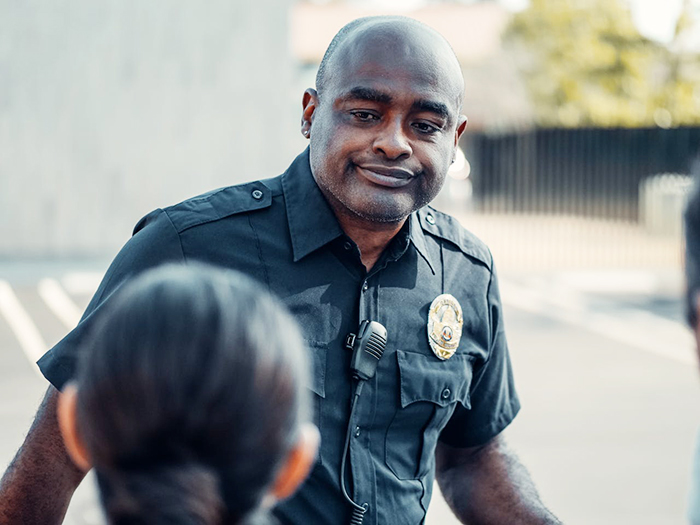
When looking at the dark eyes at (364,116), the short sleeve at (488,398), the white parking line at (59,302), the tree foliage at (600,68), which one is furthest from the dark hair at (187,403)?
the tree foliage at (600,68)

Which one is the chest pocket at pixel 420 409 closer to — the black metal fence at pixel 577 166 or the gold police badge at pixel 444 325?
the gold police badge at pixel 444 325

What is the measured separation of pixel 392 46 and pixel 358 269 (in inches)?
18.2

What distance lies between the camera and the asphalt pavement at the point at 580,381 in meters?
5.44

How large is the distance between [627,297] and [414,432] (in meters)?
11.1

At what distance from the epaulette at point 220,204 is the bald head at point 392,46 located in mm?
249

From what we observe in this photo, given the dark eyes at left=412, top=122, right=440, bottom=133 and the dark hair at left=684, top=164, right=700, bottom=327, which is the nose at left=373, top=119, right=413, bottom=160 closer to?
the dark eyes at left=412, top=122, right=440, bottom=133

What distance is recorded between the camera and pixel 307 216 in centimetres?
213

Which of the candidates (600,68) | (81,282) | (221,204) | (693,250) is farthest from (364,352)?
(600,68)

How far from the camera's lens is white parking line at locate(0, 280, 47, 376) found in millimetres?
8461

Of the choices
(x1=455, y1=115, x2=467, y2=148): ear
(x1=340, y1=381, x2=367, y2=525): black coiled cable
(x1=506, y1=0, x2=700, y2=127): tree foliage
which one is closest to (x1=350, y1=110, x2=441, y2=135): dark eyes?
(x1=455, y1=115, x2=467, y2=148): ear

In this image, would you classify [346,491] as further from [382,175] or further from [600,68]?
[600,68]

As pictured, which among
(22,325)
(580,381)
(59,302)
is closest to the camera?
(580,381)

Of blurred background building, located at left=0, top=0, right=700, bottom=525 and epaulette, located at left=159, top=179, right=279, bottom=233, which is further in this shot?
blurred background building, located at left=0, top=0, right=700, bottom=525

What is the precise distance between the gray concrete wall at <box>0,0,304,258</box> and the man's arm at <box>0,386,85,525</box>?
11.8 m
